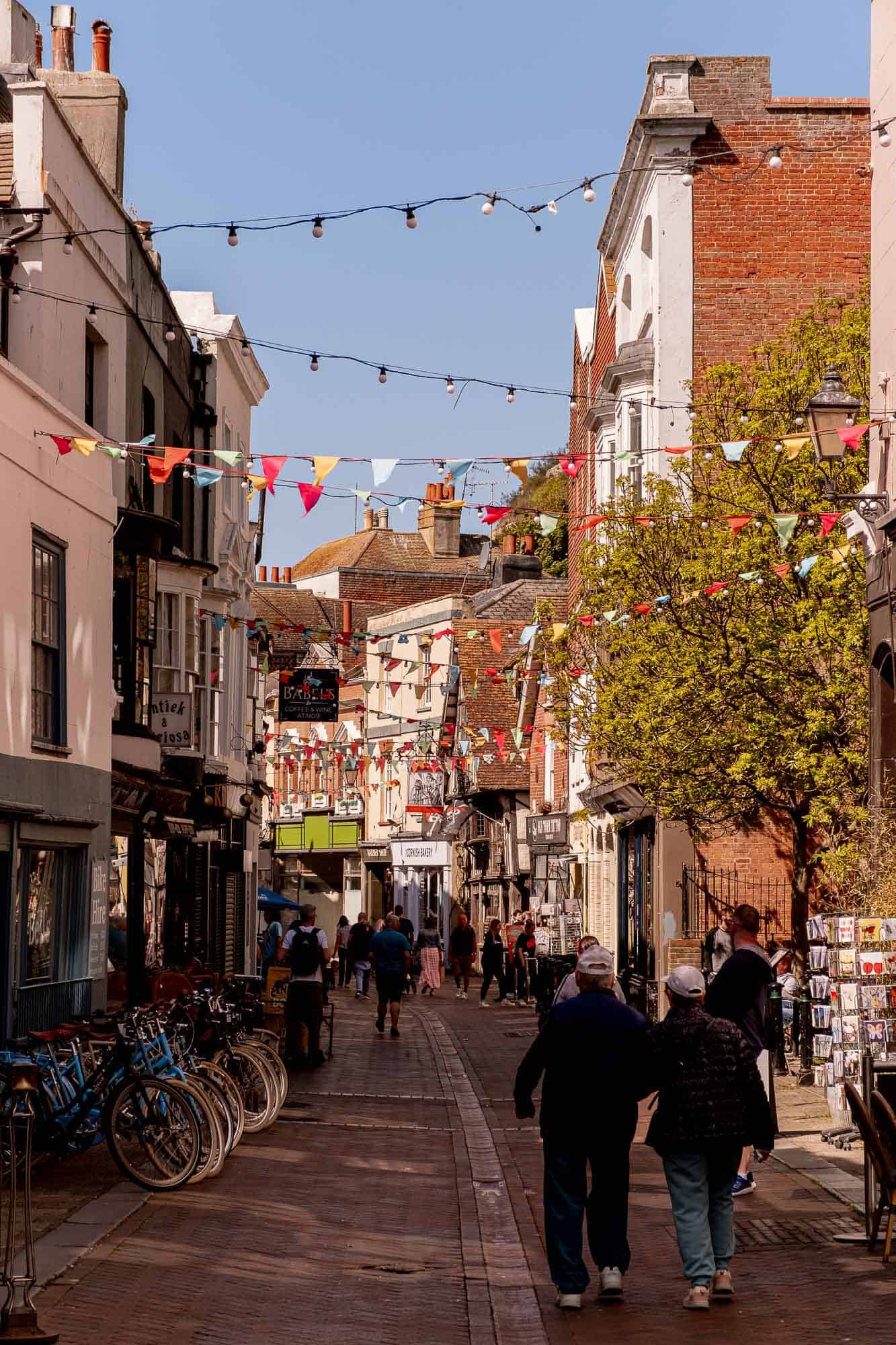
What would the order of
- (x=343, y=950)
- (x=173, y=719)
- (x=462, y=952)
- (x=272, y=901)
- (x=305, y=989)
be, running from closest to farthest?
(x=305, y=989) → (x=173, y=719) → (x=462, y=952) → (x=272, y=901) → (x=343, y=950)

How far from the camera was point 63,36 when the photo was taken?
84.9 ft

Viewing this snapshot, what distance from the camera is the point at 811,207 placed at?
30016mm

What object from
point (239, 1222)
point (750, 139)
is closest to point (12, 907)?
point (239, 1222)

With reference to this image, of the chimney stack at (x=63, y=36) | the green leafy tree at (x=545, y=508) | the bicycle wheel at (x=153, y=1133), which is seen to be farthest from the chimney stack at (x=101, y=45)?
the green leafy tree at (x=545, y=508)

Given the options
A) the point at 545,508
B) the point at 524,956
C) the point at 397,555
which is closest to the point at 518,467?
the point at 524,956

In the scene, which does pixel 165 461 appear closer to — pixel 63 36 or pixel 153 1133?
pixel 153 1133

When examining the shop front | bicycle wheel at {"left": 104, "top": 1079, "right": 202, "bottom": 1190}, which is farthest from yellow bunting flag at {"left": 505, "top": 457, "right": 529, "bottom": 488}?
the shop front

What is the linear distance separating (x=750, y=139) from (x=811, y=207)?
4.81 ft

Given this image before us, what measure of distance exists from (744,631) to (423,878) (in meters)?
45.5

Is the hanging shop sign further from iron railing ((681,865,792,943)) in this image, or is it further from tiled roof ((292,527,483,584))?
tiled roof ((292,527,483,584))

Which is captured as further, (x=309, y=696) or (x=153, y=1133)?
(x=309, y=696)

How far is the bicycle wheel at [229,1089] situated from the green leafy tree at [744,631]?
7803 millimetres

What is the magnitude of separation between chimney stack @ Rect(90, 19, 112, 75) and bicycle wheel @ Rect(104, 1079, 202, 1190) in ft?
59.9

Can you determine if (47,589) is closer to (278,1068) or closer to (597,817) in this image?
(278,1068)
